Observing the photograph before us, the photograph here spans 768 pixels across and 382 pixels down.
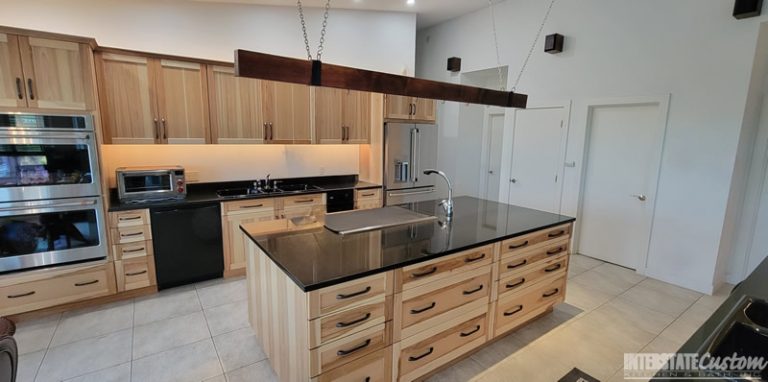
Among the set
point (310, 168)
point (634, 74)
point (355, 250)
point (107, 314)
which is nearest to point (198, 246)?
point (107, 314)

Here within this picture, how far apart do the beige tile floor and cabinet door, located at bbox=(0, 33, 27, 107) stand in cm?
A: 177

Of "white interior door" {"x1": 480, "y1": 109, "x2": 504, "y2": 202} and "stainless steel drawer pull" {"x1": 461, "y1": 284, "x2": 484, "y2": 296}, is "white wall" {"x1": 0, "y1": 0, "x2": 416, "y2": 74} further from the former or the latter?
"stainless steel drawer pull" {"x1": 461, "y1": 284, "x2": 484, "y2": 296}

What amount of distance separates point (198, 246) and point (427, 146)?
3160 millimetres

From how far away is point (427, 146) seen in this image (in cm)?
491

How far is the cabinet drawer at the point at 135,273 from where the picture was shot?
308 cm

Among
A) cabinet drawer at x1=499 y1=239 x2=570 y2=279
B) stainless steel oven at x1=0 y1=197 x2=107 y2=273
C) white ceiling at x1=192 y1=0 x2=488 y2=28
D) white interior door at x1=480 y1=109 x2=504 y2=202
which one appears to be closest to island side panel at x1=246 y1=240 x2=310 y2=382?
cabinet drawer at x1=499 y1=239 x2=570 y2=279

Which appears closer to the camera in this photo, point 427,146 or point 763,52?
point 763,52

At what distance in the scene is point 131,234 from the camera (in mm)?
3078

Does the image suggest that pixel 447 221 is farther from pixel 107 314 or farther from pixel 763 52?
pixel 763 52

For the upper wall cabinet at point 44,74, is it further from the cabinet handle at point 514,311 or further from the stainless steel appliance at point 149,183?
the cabinet handle at point 514,311

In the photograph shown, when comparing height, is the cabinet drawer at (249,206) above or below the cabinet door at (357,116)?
below

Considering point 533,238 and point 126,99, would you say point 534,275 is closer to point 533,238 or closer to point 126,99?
point 533,238

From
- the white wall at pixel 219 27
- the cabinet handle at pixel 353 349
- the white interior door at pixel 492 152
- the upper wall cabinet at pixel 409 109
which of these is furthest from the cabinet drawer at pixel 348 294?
the white interior door at pixel 492 152

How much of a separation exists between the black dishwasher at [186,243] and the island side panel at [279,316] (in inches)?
50.1
